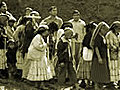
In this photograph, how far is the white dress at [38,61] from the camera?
5.61m

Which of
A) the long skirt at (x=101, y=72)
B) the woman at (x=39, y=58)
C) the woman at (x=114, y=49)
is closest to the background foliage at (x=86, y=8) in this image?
the woman at (x=114, y=49)

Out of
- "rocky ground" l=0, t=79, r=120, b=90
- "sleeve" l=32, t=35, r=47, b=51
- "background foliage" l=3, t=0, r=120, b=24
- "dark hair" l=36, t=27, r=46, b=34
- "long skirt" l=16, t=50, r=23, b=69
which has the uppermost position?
"background foliage" l=3, t=0, r=120, b=24

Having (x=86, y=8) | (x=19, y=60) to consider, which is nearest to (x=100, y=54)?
(x=19, y=60)

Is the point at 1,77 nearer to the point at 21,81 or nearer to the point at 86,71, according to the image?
the point at 21,81

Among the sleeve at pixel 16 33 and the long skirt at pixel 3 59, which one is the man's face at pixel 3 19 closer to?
the sleeve at pixel 16 33

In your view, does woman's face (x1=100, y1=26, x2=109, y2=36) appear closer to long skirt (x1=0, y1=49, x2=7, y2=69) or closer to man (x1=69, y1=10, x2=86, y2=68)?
man (x1=69, y1=10, x2=86, y2=68)

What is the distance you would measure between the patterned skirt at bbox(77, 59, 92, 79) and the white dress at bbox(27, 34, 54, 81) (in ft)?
2.03

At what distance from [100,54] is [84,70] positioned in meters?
0.51

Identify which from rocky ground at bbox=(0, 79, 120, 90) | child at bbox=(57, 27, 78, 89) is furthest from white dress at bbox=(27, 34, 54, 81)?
rocky ground at bbox=(0, 79, 120, 90)

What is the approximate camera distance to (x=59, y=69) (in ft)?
19.1

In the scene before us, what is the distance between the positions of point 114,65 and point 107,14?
3.85 meters

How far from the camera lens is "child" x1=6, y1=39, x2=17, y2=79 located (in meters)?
6.64

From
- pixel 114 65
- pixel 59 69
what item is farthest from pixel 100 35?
pixel 59 69

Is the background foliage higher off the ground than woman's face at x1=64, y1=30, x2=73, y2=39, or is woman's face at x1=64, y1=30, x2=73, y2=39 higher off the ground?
the background foliage
